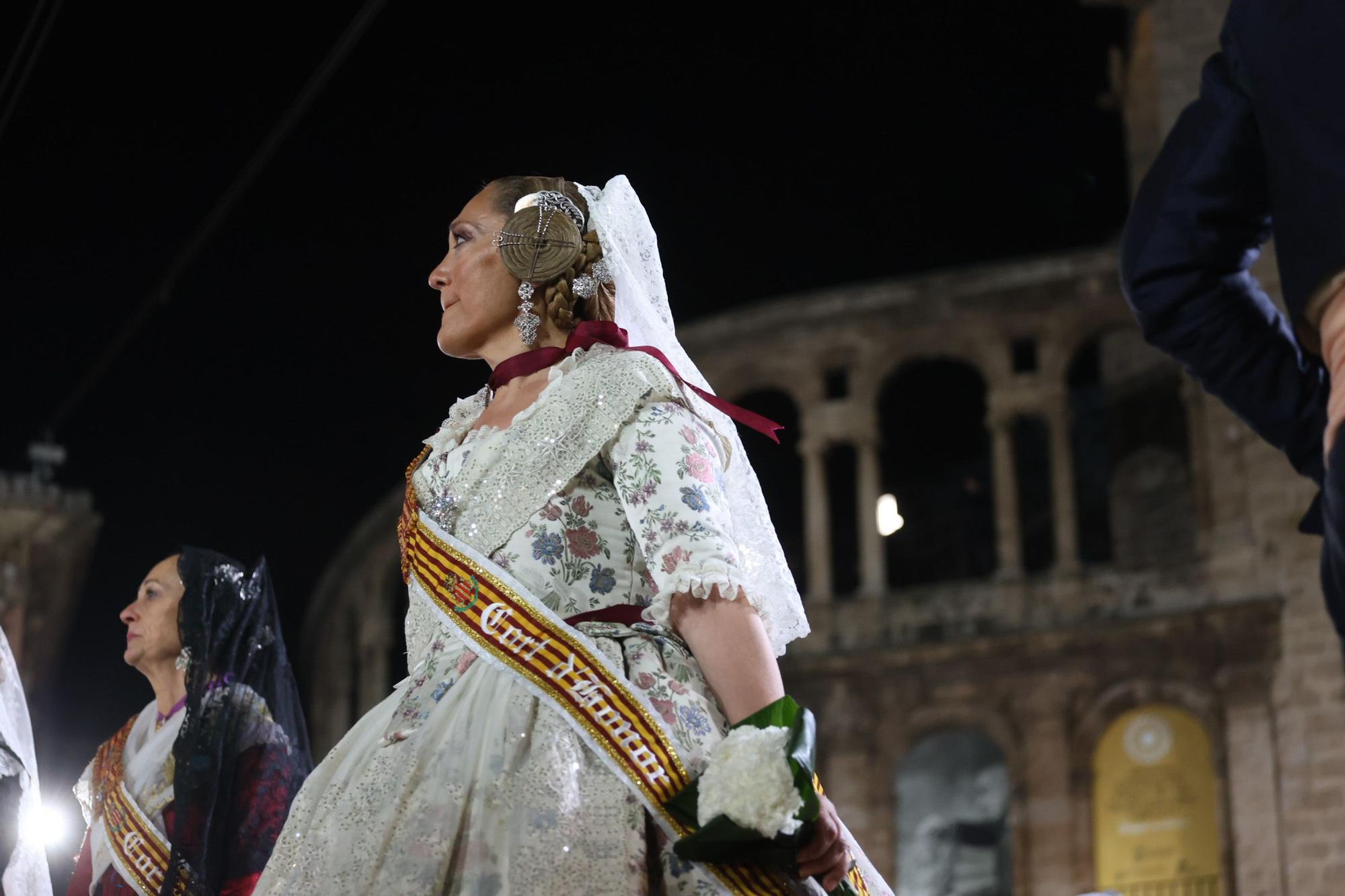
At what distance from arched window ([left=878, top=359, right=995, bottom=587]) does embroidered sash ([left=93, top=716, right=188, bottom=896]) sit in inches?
625

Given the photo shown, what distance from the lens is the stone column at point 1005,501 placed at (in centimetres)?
1888

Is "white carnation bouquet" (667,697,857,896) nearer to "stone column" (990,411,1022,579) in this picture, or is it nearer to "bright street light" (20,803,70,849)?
"bright street light" (20,803,70,849)

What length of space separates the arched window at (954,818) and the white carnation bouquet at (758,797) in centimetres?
1587

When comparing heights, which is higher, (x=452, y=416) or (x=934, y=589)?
(x=934, y=589)

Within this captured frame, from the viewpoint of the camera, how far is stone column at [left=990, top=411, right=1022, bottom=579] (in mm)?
18875

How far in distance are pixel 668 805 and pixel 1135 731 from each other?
52.6 ft

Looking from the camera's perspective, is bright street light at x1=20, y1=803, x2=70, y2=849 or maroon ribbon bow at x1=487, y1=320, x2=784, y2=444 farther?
bright street light at x1=20, y1=803, x2=70, y2=849

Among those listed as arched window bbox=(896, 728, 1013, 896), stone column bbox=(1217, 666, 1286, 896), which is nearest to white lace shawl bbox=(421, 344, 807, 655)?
stone column bbox=(1217, 666, 1286, 896)

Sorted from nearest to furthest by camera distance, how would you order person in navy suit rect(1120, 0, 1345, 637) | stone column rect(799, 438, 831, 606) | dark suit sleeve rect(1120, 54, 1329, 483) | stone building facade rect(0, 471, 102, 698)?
person in navy suit rect(1120, 0, 1345, 637)
dark suit sleeve rect(1120, 54, 1329, 483)
stone building facade rect(0, 471, 102, 698)
stone column rect(799, 438, 831, 606)

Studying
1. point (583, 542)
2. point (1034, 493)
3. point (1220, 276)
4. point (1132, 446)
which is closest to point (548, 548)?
point (583, 542)

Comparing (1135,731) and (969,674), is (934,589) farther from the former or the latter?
(1135,731)

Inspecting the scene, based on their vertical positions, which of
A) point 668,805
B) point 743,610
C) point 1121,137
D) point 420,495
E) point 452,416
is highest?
point 1121,137

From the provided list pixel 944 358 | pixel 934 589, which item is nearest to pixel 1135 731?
pixel 934 589

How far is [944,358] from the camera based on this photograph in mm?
20391
